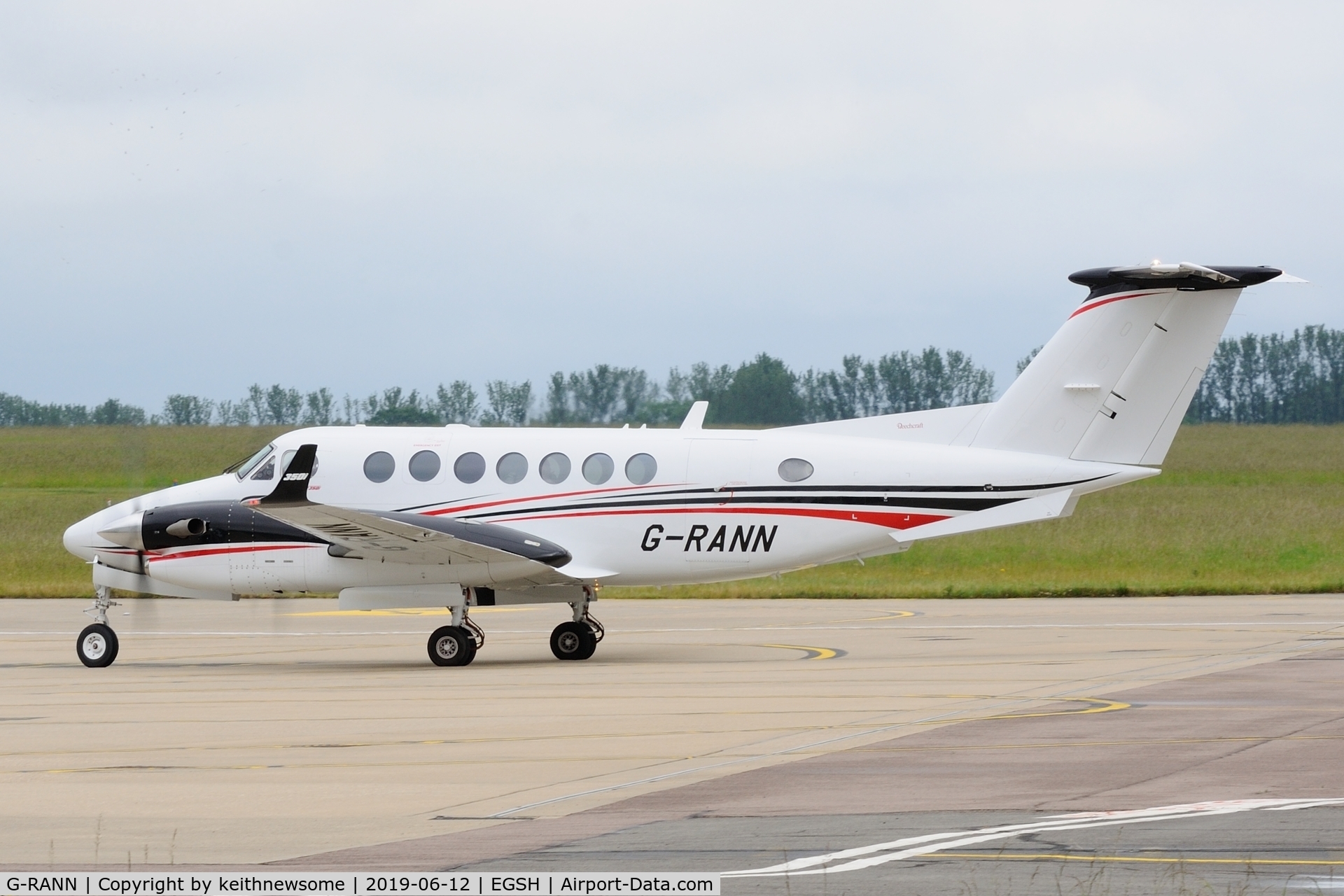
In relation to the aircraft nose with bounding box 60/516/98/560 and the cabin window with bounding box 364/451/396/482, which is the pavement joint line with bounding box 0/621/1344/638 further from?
the cabin window with bounding box 364/451/396/482

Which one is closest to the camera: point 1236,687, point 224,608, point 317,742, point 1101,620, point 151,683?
point 317,742

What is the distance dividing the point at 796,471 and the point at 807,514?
0.61 m

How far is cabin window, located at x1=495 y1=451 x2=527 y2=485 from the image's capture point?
21.0m

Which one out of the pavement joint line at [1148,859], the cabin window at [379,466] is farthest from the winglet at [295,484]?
the pavement joint line at [1148,859]

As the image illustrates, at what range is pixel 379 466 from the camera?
21.1 metres

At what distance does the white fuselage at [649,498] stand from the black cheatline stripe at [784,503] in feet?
0.06

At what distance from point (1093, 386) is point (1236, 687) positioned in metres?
5.52

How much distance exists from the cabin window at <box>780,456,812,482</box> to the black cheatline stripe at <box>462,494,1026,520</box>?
0.25 m

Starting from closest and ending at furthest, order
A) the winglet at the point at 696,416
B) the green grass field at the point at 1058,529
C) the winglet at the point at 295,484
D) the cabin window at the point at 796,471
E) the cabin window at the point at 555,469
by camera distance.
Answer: the winglet at the point at 295,484
the cabin window at the point at 796,471
the cabin window at the point at 555,469
the winglet at the point at 696,416
the green grass field at the point at 1058,529

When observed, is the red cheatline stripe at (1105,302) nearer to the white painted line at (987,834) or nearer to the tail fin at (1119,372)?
the tail fin at (1119,372)

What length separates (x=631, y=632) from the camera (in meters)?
25.5

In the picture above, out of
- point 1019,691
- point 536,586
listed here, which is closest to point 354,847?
point 1019,691

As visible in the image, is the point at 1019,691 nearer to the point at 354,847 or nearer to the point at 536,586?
the point at 536,586

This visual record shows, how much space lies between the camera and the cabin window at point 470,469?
2100cm
